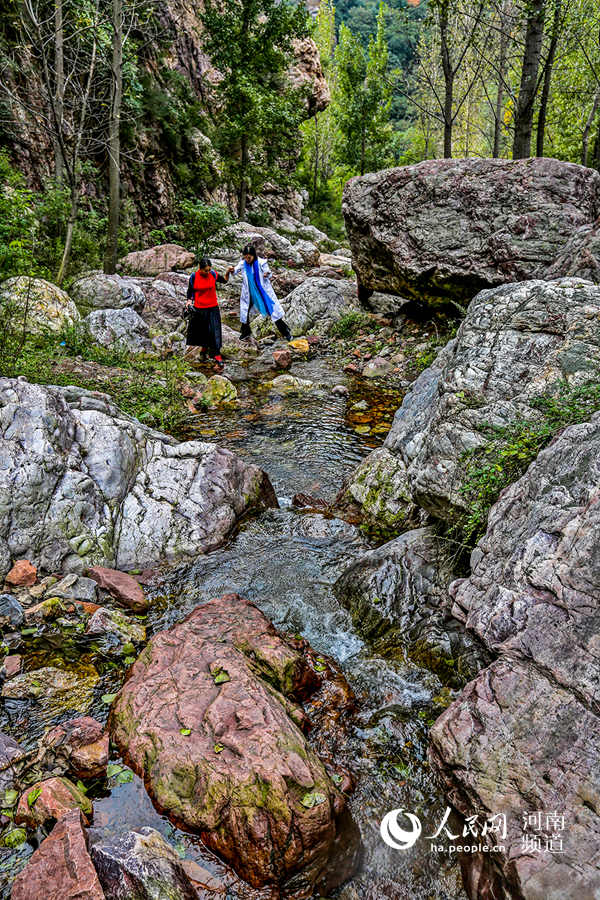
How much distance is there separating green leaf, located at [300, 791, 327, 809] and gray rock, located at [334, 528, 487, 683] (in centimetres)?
126

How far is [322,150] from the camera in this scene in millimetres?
38375

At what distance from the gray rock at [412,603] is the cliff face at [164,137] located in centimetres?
1578

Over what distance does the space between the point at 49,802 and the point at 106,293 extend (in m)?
11.6

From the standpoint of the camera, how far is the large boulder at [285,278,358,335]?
1253 cm

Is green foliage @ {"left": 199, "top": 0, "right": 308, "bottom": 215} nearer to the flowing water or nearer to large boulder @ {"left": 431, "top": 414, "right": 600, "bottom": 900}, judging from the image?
the flowing water

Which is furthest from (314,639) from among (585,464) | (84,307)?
(84,307)

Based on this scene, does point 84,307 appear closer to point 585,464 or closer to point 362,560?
point 362,560

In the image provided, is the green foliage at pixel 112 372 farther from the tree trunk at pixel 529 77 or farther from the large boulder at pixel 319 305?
the tree trunk at pixel 529 77

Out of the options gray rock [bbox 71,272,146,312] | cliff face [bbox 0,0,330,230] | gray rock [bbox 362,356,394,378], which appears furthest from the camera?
cliff face [bbox 0,0,330,230]

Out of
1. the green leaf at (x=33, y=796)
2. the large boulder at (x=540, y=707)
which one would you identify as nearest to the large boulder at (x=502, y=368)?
the large boulder at (x=540, y=707)

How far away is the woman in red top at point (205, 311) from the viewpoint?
9945mm

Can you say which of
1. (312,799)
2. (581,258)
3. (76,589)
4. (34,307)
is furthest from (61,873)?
(34,307)

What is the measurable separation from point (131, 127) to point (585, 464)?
20.6m

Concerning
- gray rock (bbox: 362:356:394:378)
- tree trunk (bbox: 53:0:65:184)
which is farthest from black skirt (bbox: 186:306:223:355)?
tree trunk (bbox: 53:0:65:184)
